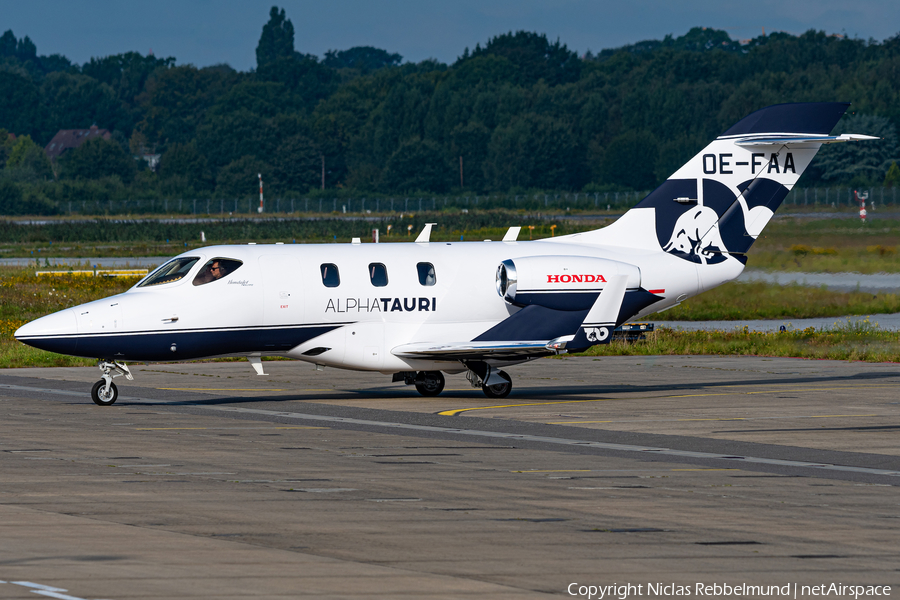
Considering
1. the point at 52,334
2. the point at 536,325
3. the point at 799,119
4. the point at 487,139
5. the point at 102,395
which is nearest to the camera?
the point at 52,334

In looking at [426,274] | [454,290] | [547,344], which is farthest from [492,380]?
[426,274]

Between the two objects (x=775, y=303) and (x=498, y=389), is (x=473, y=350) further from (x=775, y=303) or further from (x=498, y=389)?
(x=775, y=303)

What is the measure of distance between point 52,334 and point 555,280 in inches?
403

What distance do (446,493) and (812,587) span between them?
5.49 metres

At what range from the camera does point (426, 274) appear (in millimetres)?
26406

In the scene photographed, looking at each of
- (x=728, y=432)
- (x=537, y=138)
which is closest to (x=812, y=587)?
(x=728, y=432)

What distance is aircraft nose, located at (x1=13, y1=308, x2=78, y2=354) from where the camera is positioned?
23594mm

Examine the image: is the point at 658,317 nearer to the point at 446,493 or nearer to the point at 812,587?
the point at 446,493

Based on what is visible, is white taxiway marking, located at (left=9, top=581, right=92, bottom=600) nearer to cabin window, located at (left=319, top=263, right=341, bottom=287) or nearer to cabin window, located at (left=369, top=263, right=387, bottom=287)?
cabin window, located at (left=319, top=263, right=341, bottom=287)

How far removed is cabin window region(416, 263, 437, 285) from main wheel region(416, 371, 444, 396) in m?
2.26

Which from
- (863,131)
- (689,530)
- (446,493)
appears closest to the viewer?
(689,530)

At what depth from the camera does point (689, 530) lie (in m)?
12.9

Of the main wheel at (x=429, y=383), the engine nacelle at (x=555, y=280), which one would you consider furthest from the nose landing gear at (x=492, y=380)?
the engine nacelle at (x=555, y=280)

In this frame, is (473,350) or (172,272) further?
(473,350)
